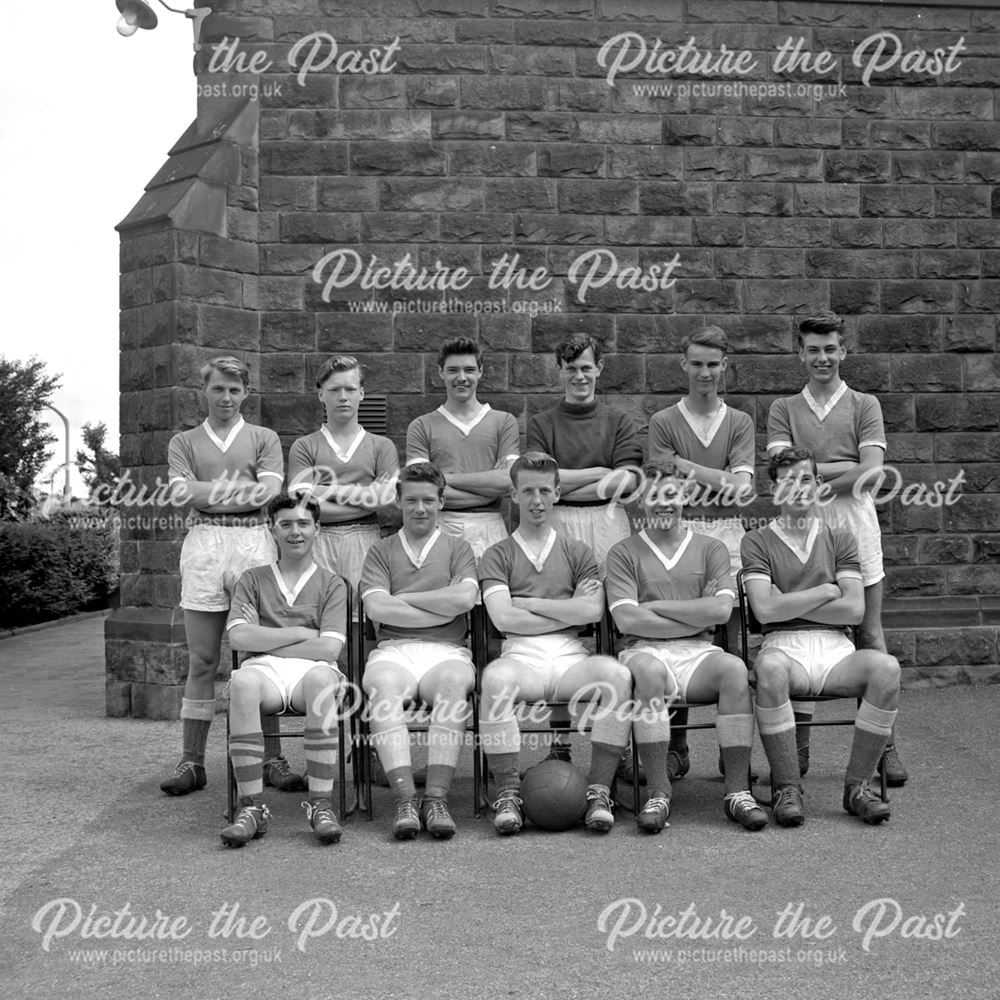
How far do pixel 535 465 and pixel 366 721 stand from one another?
53.1 inches

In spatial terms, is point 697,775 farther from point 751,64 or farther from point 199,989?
point 751,64

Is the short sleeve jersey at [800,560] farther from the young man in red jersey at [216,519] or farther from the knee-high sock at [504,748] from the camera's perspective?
the young man in red jersey at [216,519]

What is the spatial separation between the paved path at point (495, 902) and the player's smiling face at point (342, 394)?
1.85 meters

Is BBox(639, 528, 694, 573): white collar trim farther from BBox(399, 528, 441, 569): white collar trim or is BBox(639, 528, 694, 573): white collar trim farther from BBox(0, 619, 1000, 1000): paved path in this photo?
BBox(0, 619, 1000, 1000): paved path

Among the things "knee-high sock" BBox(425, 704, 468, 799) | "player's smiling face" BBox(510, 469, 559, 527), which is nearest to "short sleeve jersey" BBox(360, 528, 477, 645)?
"player's smiling face" BBox(510, 469, 559, 527)

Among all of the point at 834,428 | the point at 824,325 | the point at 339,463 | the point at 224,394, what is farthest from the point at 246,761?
the point at 824,325

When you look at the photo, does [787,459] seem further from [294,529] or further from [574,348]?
[294,529]

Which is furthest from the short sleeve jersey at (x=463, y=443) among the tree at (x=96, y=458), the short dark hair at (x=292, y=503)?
the tree at (x=96, y=458)

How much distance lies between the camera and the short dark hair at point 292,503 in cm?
517

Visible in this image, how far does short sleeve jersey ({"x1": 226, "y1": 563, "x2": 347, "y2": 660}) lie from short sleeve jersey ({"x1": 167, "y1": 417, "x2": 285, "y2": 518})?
72 cm

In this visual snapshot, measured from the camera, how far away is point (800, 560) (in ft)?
17.3

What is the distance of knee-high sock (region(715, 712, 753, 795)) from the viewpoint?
4.90m

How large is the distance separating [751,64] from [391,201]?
8.96ft

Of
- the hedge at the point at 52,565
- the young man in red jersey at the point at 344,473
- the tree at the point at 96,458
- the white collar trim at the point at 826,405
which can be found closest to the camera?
the young man in red jersey at the point at 344,473
